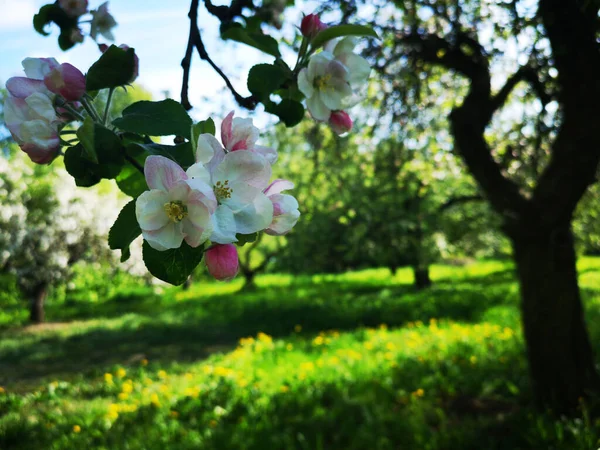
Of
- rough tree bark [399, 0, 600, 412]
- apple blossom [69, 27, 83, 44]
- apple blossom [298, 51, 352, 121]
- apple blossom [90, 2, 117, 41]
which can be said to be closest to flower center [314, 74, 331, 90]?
apple blossom [298, 51, 352, 121]

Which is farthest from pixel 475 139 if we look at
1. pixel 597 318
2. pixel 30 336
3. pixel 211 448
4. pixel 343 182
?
pixel 30 336

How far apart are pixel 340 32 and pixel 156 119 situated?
16.8 inches

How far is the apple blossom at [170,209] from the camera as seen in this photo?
0.64 meters

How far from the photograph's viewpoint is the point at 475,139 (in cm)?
401

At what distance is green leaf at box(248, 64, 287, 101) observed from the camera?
0.98m

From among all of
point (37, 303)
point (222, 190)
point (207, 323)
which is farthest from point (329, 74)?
point (37, 303)

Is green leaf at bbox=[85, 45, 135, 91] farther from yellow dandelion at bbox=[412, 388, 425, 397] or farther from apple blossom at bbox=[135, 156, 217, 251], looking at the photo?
yellow dandelion at bbox=[412, 388, 425, 397]

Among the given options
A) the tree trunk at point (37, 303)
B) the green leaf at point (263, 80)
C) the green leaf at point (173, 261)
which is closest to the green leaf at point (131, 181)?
the green leaf at point (173, 261)

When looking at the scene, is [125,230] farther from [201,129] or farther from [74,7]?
[74,7]

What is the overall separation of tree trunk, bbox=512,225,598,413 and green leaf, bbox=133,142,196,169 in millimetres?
3522

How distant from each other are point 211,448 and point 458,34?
11.0 ft

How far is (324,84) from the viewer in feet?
3.34

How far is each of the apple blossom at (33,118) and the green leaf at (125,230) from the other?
0.14 meters

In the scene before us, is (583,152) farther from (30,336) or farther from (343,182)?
(30,336)
